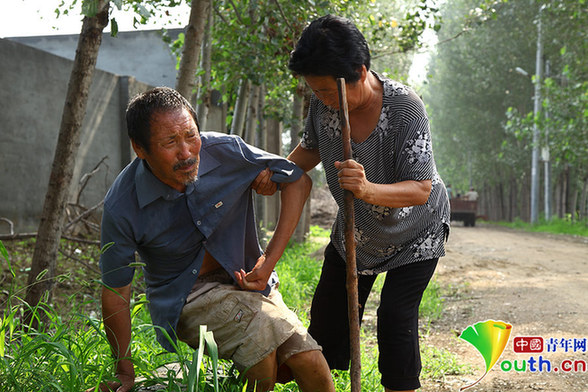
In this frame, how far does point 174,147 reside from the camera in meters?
2.46

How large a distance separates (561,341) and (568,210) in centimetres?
2259

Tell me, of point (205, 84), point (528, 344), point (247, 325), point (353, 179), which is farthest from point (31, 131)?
point (353, 179)

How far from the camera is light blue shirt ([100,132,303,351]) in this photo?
8.30ft

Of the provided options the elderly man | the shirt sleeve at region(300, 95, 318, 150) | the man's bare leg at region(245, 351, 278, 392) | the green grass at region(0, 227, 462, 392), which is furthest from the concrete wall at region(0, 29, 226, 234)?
the man's bare leg at region(245, 351, 278, 392)

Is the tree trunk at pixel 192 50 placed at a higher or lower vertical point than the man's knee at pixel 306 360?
higher

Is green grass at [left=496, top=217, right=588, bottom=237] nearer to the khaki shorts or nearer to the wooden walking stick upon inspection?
the wooden walking stick

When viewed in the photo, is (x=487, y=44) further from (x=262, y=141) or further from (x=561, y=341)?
(x=561, y=341)

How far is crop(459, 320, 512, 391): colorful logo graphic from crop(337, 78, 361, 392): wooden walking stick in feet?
7.73

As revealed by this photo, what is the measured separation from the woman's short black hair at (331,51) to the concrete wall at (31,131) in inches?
233

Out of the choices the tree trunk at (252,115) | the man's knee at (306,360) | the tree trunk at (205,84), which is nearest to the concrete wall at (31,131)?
the tree trunk at (205,84)

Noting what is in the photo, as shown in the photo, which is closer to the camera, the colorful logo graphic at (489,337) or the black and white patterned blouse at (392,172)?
the black and white patterned blouse at (392,172)

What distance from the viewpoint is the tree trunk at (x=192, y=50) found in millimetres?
5273

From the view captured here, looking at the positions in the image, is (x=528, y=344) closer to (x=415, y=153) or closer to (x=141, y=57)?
(x=415, y=153)

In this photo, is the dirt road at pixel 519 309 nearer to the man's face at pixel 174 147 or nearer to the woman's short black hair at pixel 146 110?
the man's face at pixel 174 147
